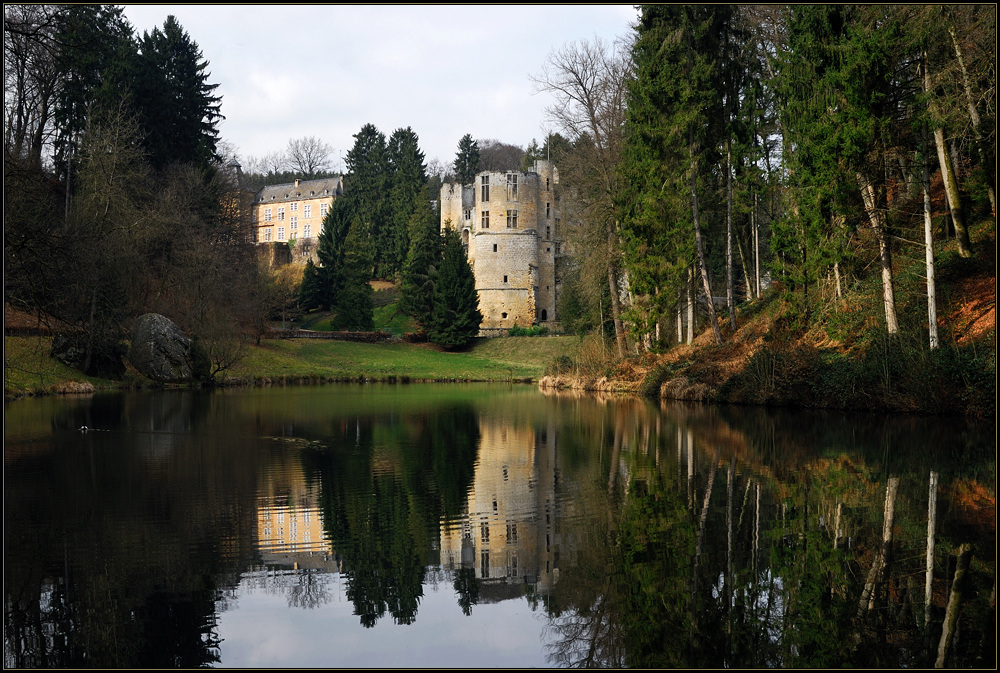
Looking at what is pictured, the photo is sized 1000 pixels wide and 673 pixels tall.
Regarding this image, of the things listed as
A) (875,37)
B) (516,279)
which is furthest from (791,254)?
(516,279)

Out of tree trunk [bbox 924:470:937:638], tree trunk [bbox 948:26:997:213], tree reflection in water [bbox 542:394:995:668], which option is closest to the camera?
tree reflection in water [bbox 542:394:995:668]

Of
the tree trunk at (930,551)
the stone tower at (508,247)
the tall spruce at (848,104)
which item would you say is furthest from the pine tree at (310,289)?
the tree trunk at (930,551)

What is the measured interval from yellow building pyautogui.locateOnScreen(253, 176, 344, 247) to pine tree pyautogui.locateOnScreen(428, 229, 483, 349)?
3657 cm

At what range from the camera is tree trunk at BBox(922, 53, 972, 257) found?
51.6ft

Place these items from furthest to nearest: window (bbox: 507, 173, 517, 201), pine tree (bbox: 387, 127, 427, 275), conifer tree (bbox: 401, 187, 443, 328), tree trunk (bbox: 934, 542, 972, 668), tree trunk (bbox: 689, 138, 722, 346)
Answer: pine tree (bbox: 387, 127, 427, 275), window (bbox: 507, 173, 517, 201), conifer tree (bbox: 401, 187, 443, 328), tree trunk (bbox: 689, 138, 722, 346), tree trunk (bbox: 934, 542, 972, 668)

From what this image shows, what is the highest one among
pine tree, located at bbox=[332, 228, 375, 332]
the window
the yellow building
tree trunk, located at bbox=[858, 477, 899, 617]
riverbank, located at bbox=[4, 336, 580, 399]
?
the yellow building

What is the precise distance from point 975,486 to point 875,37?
1124cm

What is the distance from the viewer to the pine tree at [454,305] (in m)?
53.5

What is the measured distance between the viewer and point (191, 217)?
4025cm

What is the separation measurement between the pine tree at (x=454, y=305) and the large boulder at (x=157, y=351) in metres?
22.3

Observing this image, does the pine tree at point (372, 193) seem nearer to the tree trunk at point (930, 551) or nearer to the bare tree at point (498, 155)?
the bare tree at point (498, 155)

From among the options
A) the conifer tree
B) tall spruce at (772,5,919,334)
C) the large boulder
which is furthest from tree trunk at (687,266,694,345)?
the conifer tree

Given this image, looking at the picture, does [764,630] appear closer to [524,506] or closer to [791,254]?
[524,506]

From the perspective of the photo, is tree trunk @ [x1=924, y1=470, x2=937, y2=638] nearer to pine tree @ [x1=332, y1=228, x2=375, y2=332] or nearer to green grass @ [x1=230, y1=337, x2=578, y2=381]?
green grass @ [x1=230, y1=337, x2=578, y2=381]
